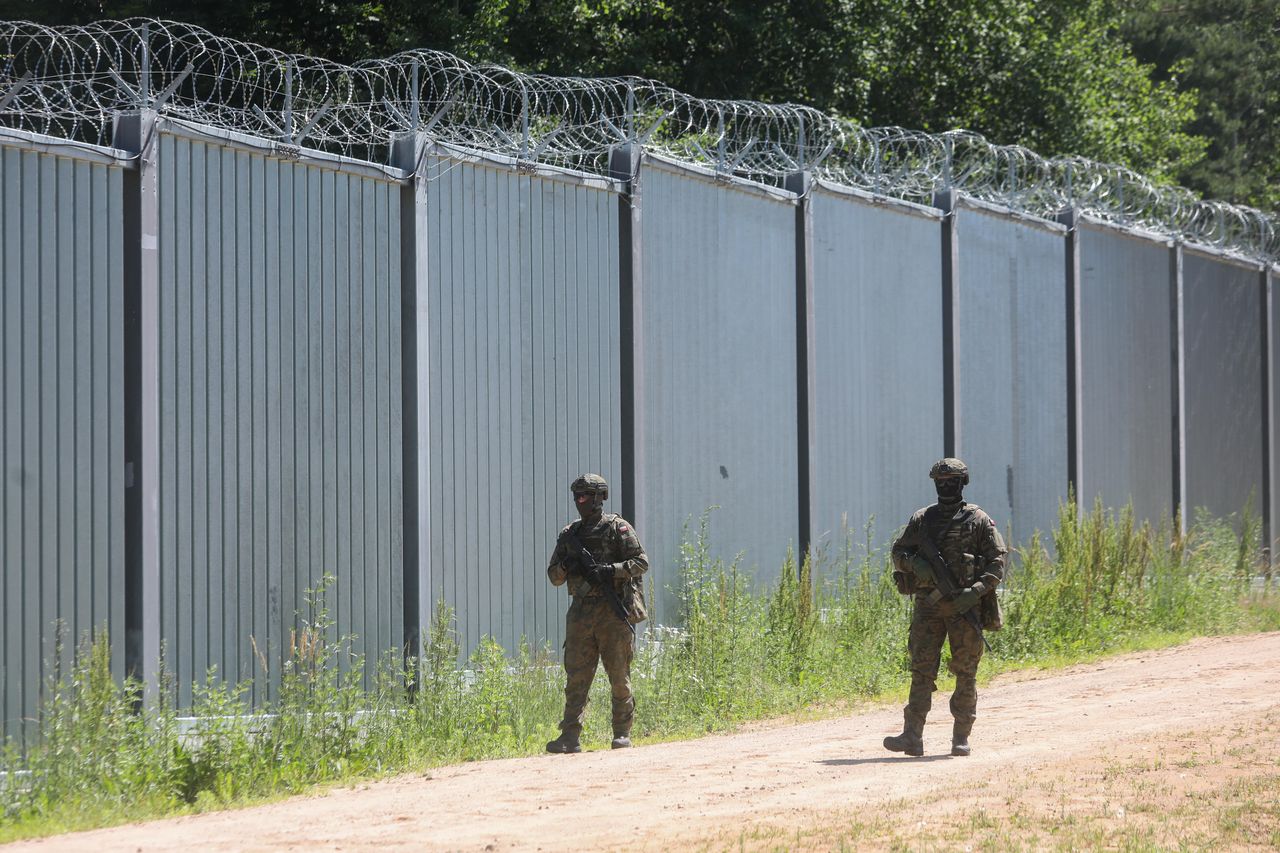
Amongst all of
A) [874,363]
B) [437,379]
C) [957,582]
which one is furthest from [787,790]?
[874,363]

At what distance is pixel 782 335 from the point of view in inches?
495

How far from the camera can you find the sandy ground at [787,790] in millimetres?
6438

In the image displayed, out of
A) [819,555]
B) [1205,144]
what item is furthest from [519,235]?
[1205,144]

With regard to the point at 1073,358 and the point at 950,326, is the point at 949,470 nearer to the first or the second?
the point at 950,326

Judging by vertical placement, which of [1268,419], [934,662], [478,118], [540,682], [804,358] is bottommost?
[540,682]

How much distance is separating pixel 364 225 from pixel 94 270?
1.84 meters

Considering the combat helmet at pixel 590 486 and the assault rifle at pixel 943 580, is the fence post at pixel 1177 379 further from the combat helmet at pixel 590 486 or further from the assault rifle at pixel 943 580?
the combat helmet at pixel 590 486

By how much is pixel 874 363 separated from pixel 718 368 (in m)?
2.19

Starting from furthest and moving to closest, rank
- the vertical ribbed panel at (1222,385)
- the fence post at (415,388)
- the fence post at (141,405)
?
the vertical ribbed panel at (1222,385), the fence post at (415,388), the fence post at (141,405)

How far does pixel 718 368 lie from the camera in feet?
39.0

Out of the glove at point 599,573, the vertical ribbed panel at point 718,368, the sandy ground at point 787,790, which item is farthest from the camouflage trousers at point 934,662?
the vertical ribbed panel at point 718,368

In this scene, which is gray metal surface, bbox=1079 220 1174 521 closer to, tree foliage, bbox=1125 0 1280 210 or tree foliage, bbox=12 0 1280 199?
tree foliage, bbox=12 0 1280 199

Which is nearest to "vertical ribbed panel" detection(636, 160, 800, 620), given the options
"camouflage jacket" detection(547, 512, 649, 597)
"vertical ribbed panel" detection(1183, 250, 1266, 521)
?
"camouflage jacket" detection(547, 512, 649, 597)

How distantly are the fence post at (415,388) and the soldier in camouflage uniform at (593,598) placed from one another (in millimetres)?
923
